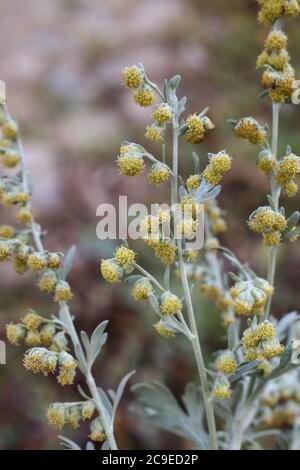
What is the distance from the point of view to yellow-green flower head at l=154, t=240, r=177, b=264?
4.85 ft

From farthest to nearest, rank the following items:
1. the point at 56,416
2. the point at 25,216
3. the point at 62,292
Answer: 1. the point at 25,216
2. the point at 62,292
3. the point at 56,416

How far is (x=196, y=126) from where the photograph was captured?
1488mm

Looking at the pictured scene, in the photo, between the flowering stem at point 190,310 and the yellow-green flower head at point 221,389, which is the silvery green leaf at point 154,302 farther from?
the yellow-green flower head at point 221,389

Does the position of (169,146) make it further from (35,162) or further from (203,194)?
(203,194)

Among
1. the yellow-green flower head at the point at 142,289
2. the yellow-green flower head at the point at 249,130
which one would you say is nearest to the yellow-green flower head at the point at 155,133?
the yellow-green flower head at the point at 249,130

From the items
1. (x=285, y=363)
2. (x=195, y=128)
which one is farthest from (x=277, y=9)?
(x=285, y=363)

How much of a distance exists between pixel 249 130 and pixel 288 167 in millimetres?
133

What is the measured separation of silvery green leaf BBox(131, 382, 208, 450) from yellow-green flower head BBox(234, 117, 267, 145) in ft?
2.63

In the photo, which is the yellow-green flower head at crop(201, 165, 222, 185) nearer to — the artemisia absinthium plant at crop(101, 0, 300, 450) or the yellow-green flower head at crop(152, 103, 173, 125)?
the artemisia absinthium plant at crop(101, 0, 300, 450)

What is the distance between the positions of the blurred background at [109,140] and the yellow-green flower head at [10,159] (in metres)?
1.72

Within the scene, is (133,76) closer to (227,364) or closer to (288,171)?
(288,171)

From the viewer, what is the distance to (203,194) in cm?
152

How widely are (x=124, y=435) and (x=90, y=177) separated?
8.17 ft
